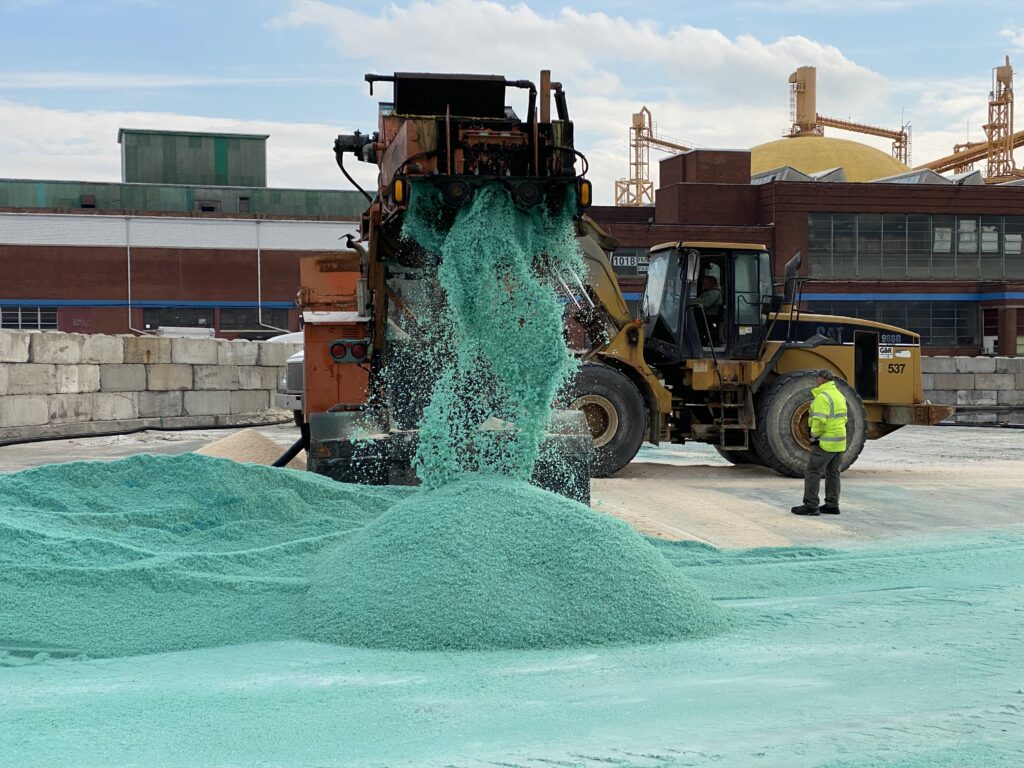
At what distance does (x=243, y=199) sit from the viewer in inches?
1799

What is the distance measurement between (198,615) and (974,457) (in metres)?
13.5

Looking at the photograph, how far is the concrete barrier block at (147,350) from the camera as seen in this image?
19188 millimetres

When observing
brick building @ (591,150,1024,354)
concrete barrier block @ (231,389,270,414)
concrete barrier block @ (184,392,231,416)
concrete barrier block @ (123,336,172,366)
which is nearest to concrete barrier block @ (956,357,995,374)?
concrete barrier block @ (231,389,270,414)

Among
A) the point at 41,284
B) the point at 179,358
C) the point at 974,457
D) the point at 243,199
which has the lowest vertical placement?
the point at 974,457

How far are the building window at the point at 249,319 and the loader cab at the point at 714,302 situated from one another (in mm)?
32093

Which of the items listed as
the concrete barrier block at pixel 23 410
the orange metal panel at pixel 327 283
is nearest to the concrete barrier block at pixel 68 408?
the concrete barrier block at pixel 23 410

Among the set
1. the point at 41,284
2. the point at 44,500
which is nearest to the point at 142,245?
the point at 41,284

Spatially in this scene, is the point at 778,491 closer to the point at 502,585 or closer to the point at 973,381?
the point at 502,585

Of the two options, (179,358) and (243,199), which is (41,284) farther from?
(179,358)

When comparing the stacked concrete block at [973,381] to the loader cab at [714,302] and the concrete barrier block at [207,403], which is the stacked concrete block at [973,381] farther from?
the concrete barrier block at [207,403]

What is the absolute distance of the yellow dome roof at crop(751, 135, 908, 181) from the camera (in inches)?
2245

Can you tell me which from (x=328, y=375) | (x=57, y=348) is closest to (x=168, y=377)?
(x=57, y=348)

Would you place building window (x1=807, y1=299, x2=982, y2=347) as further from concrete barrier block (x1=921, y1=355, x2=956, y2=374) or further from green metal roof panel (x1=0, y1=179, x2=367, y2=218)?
green metal roof panel (x1=0, y1=179, x2=367, y2=218)

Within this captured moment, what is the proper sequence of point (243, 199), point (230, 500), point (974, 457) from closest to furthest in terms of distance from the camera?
point (230, 500) → point (974, 457) → point (243, 199)
